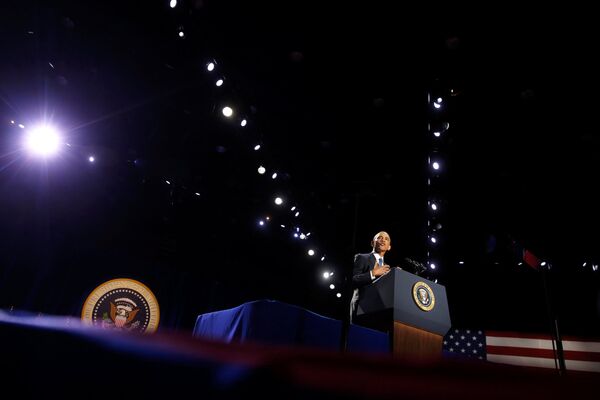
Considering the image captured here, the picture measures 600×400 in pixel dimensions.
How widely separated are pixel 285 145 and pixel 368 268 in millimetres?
3244

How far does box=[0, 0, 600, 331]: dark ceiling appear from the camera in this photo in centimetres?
389

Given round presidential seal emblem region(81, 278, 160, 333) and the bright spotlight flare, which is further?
round presidential seal emblem region(81, 278, 160, 333)

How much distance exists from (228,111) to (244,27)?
1.09 m

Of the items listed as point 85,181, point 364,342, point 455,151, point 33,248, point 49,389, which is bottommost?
point 49,389

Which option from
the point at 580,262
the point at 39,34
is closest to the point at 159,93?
the point at 39,34

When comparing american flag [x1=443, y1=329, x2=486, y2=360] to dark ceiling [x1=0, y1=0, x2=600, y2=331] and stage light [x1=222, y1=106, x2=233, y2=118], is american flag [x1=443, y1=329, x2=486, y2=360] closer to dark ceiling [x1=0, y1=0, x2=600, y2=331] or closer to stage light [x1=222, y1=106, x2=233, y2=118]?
dark ceiling [x1=0, y1=0, x2=600, y2=331]

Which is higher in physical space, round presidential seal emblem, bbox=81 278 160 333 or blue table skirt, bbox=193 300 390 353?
round presidential seal emblem, bbox=81 278 160 333

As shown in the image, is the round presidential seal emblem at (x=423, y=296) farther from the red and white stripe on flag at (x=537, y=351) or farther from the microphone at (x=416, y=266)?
the red and white stripe on flag at (x=537, y=351)

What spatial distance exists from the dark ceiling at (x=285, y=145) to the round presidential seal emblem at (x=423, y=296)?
0.86 meters

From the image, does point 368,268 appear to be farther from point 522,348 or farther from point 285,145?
point 522,348

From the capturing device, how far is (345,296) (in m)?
1.89

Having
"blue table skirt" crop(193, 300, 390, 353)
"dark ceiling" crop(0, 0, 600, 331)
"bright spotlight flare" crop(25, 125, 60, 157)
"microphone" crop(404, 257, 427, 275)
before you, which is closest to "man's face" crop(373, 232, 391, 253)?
"microphone" crop(404, 257, 427, 275)

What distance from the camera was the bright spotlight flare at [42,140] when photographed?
476cm

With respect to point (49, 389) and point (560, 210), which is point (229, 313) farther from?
point (560, 210)
